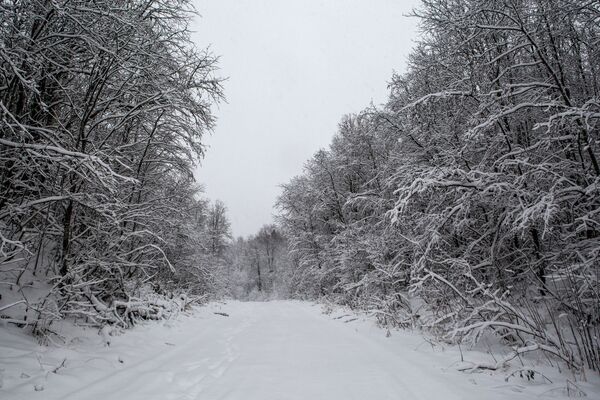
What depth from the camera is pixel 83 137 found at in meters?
5.86

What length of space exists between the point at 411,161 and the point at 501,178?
13.4 ft

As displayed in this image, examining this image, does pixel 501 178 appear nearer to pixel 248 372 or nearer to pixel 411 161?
pixel 411 161

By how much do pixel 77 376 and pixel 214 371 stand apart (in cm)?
161

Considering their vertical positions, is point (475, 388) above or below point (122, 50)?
below

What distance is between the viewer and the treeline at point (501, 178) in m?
4.70

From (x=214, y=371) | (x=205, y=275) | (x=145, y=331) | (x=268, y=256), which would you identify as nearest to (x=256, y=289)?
(x=268, y=256)

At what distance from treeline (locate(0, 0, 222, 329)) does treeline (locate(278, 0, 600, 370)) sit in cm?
517

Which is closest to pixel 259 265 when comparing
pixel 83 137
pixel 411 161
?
pixel 411 161

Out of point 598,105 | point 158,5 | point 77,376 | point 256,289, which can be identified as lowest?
point 256,289

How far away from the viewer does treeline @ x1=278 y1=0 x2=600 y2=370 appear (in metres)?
4.70

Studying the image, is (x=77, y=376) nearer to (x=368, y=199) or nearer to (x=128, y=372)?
(x=128, y=372)

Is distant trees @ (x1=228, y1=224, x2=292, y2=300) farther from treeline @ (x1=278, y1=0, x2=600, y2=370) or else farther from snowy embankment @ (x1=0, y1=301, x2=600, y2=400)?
snowy embankment @ (x1=0, y1=301, x2=600, y2=400)

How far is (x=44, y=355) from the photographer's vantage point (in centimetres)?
407

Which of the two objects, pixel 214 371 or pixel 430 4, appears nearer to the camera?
pixel 214 371
